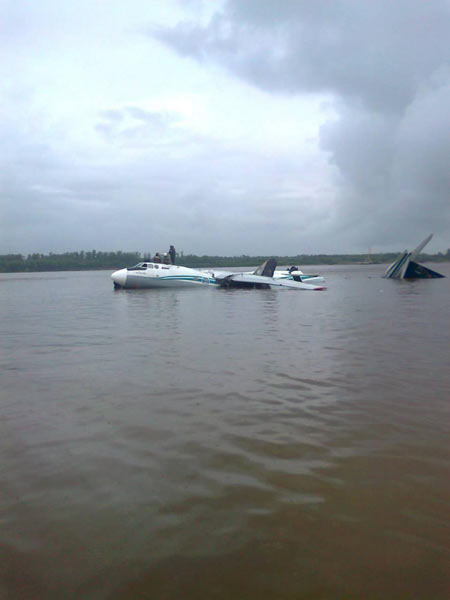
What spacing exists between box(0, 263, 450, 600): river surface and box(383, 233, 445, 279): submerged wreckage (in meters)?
40.3

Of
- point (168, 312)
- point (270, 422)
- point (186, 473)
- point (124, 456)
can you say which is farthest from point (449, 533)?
point (168, 312)

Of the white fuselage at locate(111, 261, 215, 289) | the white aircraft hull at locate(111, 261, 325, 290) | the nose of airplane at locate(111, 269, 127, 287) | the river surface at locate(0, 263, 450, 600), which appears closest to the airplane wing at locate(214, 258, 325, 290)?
the white aircraft hull at locate(111, 261, 325, 290)

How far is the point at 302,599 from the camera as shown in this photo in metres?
2.52

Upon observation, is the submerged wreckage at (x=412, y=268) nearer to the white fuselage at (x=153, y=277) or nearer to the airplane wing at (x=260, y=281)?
the airplane wing at (x=260, y=281)

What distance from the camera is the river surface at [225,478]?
271cm

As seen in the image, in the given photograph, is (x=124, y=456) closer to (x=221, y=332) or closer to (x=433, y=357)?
(x=433, y=357)

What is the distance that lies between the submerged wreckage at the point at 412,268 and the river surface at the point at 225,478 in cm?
4026

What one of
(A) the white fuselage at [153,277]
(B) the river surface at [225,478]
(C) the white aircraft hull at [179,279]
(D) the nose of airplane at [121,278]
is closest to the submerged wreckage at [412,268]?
(C) the white aircraft hull at [179,279]

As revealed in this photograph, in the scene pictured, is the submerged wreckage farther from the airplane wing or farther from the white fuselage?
the white fuselage

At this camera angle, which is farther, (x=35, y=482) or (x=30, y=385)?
(x=30, y=385)

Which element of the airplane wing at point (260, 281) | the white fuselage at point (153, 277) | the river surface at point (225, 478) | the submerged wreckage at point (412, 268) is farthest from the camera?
the submerged wreckage at point (412, 268)

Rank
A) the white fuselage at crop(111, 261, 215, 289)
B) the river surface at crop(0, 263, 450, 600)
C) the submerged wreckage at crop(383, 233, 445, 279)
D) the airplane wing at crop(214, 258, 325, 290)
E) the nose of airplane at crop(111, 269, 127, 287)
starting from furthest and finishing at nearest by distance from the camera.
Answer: the submerged wreckage at crop(383, 233, 445, 279)
the airplane wing at crop(214, 258, 325, 290)
the white fuselage at crop(111, 261, 215, 289)
the nose of airplane at crop(111, 269, 127, 287)
the river surface at crop(0, 263, 450, 600)

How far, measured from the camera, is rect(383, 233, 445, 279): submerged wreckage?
4534 centimetres

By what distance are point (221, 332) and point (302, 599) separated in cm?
988
